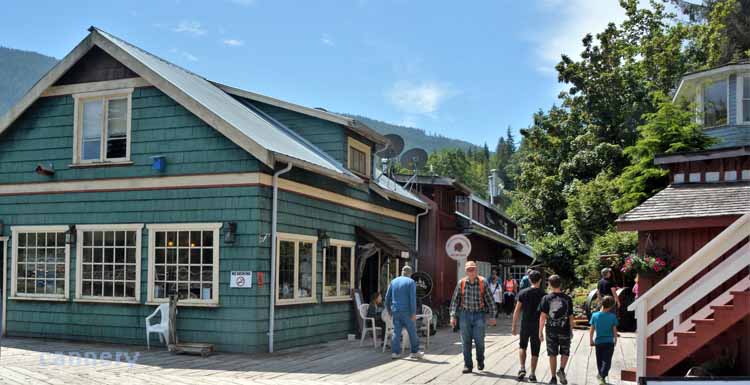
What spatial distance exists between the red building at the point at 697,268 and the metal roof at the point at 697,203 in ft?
0.05

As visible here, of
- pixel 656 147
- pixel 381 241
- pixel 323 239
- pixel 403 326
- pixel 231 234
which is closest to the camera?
pixel 403 326

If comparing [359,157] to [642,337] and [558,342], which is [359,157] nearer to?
[558,342]

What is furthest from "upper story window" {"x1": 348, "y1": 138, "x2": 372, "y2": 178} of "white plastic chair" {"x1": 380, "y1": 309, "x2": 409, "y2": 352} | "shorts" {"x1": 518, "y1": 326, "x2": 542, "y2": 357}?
"shorts" {"x1": 518, "y1": 326, "x2": 542, "y2": 357}

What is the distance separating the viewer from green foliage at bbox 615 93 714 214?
21016 millimetres

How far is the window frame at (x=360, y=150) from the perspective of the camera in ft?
62.6

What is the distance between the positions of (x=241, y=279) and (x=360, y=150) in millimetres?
6755

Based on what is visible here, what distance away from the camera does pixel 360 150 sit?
2002 centimetres

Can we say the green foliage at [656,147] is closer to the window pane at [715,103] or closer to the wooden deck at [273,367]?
the window pane at [715,103]

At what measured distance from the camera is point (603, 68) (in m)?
37.8

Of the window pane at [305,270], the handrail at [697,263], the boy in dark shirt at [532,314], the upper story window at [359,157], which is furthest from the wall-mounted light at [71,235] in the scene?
the handrail at [697,263]

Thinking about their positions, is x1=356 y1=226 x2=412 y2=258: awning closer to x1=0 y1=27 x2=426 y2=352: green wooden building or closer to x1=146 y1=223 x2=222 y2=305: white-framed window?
x1=0 y1=27 x2=426 y2=352: green wooden building

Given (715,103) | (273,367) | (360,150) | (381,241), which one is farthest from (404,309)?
(715,103)

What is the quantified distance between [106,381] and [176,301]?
3.80 metres

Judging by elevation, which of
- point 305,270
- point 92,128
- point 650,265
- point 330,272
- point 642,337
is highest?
point 92,128
